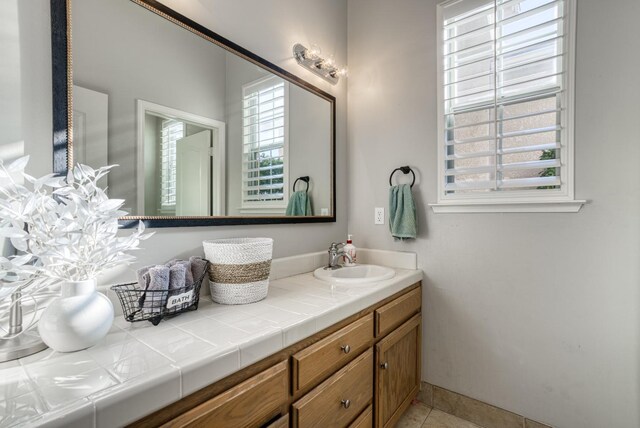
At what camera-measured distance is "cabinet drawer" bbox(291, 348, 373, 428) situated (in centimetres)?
95

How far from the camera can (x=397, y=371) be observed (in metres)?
1.54

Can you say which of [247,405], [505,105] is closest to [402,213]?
[505,105]

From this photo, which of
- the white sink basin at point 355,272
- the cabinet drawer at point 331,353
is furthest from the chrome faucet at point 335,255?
the cabinet drawer at point 331,353

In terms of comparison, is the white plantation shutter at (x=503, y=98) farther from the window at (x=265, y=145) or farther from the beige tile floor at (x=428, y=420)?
the beige tile floor at (x=428, y=420)

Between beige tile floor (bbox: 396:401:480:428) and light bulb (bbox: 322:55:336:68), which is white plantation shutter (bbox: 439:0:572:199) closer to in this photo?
light bulb (bbox: 322:55:336:68)

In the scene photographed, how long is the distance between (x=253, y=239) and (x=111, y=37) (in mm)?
929

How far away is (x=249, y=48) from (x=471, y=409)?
2296 mm

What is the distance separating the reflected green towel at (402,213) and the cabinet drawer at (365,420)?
94cm

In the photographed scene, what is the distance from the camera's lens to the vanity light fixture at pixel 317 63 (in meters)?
1.77

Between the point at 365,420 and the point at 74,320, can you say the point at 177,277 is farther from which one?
the point at 365,420

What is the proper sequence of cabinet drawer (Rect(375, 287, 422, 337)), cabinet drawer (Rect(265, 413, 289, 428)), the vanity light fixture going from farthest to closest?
the vanity light fixture < cabinet drawer (Rect(375, 287, 422, 337)) < cabinet drawer (Rect(265, 413, 289, 428))

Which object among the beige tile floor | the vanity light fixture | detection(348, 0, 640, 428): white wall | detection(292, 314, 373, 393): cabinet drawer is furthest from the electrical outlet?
the beige tile floor

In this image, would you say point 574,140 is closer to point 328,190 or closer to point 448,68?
point 448,68

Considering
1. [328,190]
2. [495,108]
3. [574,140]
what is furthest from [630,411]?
[328,190]
